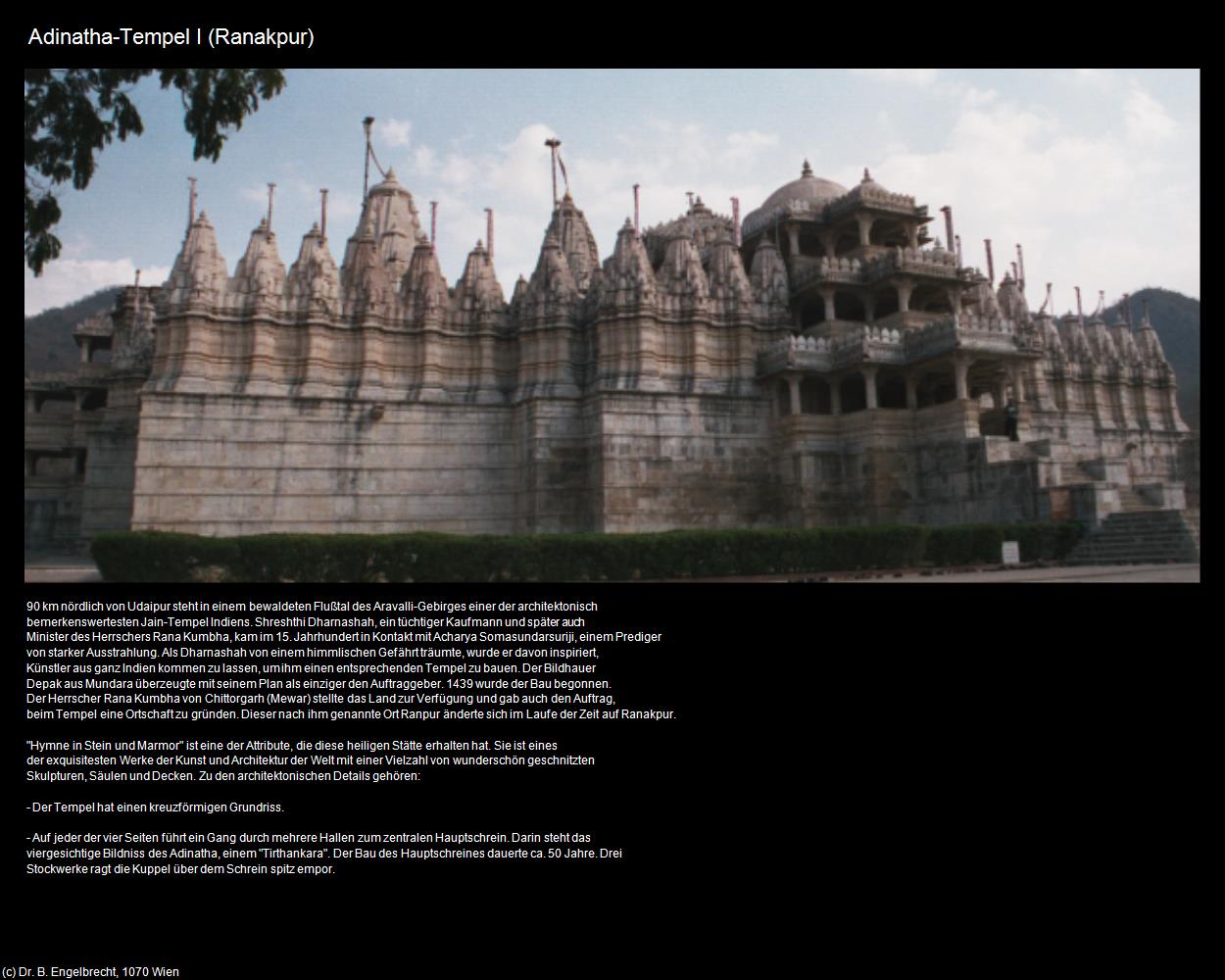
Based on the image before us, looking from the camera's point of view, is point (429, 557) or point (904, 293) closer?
point (429, 557)

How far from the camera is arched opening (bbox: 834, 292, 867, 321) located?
33125 mm

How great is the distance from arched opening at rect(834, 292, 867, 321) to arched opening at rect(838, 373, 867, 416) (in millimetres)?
3819

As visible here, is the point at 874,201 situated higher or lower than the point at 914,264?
higher

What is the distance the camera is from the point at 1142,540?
2038cm

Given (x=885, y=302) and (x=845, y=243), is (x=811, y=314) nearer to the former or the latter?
(x=885, y=302)

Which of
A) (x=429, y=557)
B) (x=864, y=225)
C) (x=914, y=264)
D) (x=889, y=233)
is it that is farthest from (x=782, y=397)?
(x=429, y=557)

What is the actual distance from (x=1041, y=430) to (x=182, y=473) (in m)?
35.5

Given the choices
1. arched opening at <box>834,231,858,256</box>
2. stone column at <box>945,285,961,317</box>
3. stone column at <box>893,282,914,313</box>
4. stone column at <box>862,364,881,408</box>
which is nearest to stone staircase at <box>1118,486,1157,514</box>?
stone column at <box>862,364,881,408</box>

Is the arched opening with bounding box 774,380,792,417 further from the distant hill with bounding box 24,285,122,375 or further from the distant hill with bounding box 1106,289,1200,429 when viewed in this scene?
the distant hill with bounding box 1106,289,1200,429

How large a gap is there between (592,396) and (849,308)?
12576 mm
